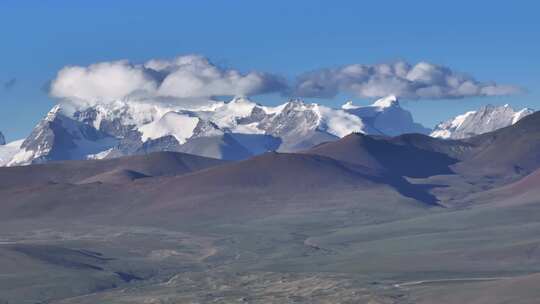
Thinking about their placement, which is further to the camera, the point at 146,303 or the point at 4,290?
the point at 4,290

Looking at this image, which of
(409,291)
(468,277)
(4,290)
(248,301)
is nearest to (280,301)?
(248,301)

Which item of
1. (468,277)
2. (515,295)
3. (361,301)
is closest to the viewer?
(515,295)

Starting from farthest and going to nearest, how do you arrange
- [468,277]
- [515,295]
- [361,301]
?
[468,277], [361,301], [515,295]

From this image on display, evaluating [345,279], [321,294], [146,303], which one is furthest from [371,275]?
[146,303]

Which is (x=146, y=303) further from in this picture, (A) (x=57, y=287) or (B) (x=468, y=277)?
(B) (x=468, y=277)

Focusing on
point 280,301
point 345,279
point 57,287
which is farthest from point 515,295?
point 57,287

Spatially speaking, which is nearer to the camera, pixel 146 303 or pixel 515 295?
pixel 515 295

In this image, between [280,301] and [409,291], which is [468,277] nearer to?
[409,291]

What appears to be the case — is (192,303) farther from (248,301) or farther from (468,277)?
(468,277)
